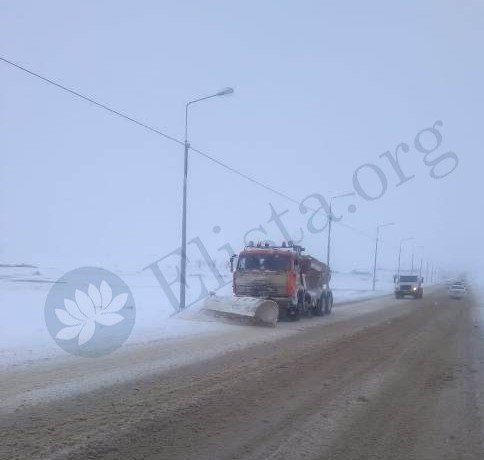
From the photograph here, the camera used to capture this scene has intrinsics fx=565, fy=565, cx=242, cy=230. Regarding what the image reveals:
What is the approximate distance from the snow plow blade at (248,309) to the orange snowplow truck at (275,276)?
4.42 ft

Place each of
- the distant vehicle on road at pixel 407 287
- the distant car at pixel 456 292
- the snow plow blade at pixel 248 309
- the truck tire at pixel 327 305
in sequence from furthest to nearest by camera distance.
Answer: the distant car at pixel 456 292 → the distant vehicle on road at pixel 407 287 → the truck tire at pixel 327 305 → the snow plow blade at pixel 248 309

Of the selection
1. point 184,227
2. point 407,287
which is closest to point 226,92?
point 184,227

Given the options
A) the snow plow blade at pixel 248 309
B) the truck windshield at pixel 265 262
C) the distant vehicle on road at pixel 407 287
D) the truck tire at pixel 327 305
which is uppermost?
the truck windshield at pixel 265 262

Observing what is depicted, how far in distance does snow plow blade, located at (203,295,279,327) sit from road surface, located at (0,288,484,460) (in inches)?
215

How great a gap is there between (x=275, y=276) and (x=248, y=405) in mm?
13740

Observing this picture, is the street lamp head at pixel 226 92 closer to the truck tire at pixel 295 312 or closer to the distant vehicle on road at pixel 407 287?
the truck tire at pixel 295 312

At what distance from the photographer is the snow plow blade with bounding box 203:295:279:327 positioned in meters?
19.3

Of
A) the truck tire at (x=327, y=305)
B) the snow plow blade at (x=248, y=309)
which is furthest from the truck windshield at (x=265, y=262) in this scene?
the truck tire at (x=327, y=305)

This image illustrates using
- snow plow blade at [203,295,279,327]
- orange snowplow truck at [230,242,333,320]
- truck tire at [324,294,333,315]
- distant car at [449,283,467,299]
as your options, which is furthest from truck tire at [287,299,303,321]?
distant car at [449,283,467,299]

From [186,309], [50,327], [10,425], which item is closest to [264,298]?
[186,309]

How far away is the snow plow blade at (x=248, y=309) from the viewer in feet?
63.4

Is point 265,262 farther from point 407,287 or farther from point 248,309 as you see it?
point 407,287

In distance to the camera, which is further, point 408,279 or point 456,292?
point 456,292

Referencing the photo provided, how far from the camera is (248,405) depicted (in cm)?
788
